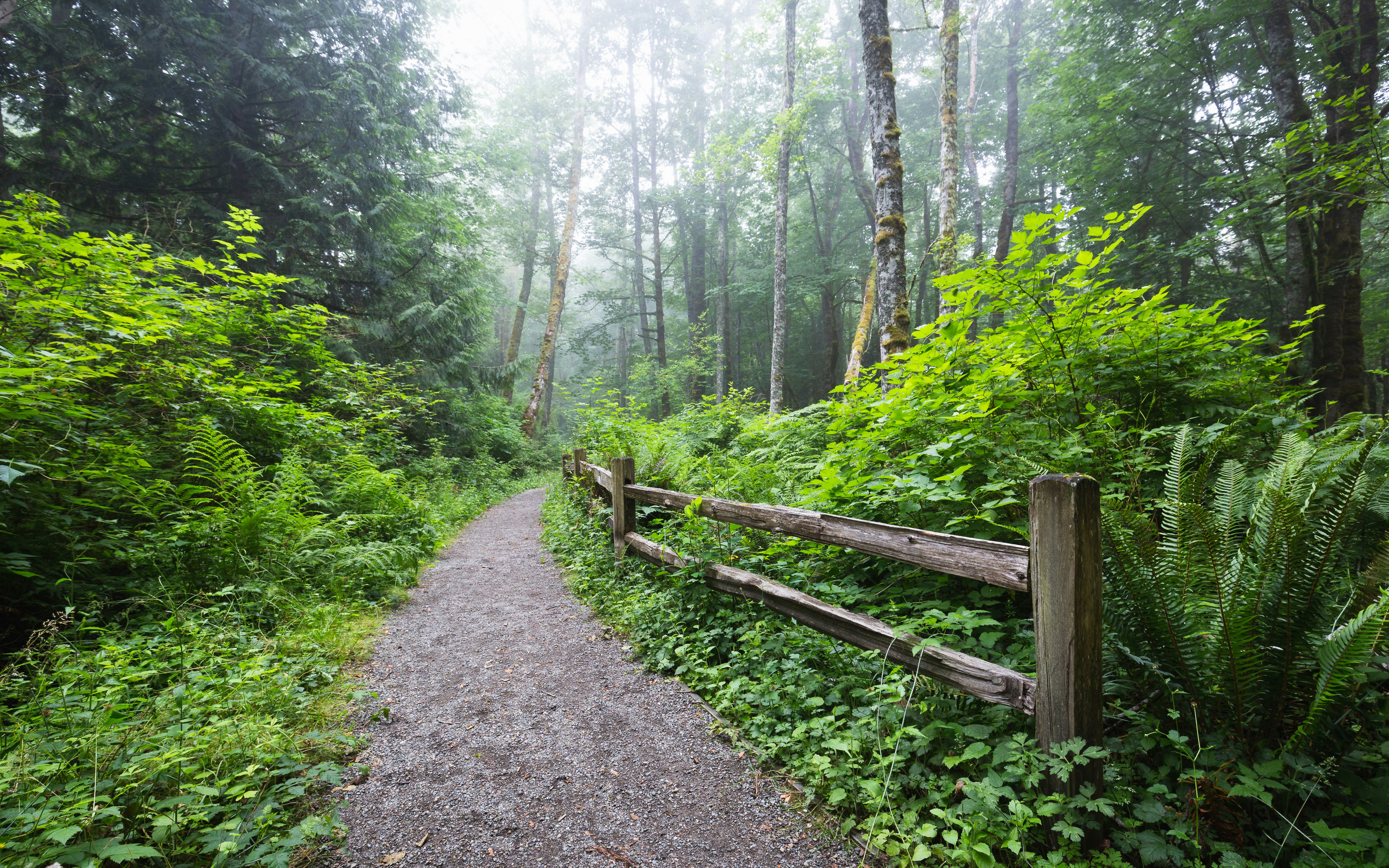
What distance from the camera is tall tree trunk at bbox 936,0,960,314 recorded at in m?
9.07

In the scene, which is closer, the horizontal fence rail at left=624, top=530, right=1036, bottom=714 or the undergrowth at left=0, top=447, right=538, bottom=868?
the undergrowth at left=0, top=447, right=538, bottom=868

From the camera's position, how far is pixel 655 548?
4.70m

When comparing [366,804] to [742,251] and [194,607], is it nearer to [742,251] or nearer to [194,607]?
[194,607]

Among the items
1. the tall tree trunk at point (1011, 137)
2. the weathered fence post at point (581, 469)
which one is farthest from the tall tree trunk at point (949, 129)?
the weathered fence post at point (581, 469)

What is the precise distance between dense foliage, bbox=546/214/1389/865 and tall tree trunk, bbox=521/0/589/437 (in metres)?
14.3

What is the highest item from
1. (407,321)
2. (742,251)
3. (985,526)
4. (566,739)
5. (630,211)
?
(630,211)

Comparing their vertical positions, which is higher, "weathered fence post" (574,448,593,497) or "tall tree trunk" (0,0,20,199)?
"tall tree trunk" (0,0,20,199)

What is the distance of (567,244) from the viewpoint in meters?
17.5

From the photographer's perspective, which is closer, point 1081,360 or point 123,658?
point 123,658

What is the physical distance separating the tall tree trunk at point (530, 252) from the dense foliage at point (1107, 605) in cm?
1748

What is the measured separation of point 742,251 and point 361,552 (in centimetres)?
2278

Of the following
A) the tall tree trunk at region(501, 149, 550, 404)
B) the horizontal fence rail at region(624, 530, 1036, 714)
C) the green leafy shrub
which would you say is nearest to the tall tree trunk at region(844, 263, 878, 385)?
the green leafy shrub

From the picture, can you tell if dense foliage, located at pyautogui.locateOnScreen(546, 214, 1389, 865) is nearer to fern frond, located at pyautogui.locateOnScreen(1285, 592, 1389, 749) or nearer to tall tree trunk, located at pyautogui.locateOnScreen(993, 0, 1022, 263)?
fern frond, located at pyautogui.locateOnScreen(1285, 592, 1389, 749)

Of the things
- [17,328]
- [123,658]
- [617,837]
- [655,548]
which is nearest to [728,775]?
[617,837]
